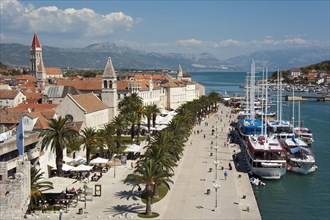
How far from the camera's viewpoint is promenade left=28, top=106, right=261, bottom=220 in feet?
117

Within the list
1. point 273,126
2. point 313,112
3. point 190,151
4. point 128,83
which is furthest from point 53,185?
point 313,112

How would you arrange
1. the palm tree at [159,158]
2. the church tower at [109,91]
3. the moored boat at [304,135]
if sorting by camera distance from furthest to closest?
the church tower at [109,91]
the moored boat at [304,135]
the palm tree at [159,158]

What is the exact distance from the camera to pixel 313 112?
148500 mm

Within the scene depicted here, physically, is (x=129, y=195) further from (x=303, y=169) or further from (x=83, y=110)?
(x=83, y=110)

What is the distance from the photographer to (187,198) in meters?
40.9

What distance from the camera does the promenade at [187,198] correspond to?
1399 inches

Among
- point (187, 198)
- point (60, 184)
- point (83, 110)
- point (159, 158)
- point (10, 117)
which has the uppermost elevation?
point (83, 110)

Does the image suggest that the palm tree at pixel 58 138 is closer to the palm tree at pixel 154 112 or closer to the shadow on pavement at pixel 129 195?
the shadow on pavement at pixel 129 195

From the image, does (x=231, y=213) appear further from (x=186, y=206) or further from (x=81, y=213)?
(x=81, y=213)

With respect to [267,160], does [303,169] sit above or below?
below

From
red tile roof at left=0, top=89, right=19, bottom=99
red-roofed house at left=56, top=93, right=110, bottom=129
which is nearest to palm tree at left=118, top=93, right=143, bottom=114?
red-roofed house at left=56, top=93, right=110, bottom=129

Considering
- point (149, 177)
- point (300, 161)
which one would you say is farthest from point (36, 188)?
point (300, 161)

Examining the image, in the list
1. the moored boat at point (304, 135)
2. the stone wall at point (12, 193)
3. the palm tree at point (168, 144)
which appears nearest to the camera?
the stone wall at point (12, 193)

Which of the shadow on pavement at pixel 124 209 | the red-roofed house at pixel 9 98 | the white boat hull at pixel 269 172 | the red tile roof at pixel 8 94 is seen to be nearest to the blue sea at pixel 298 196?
the white boat hull at pixel 269 172
